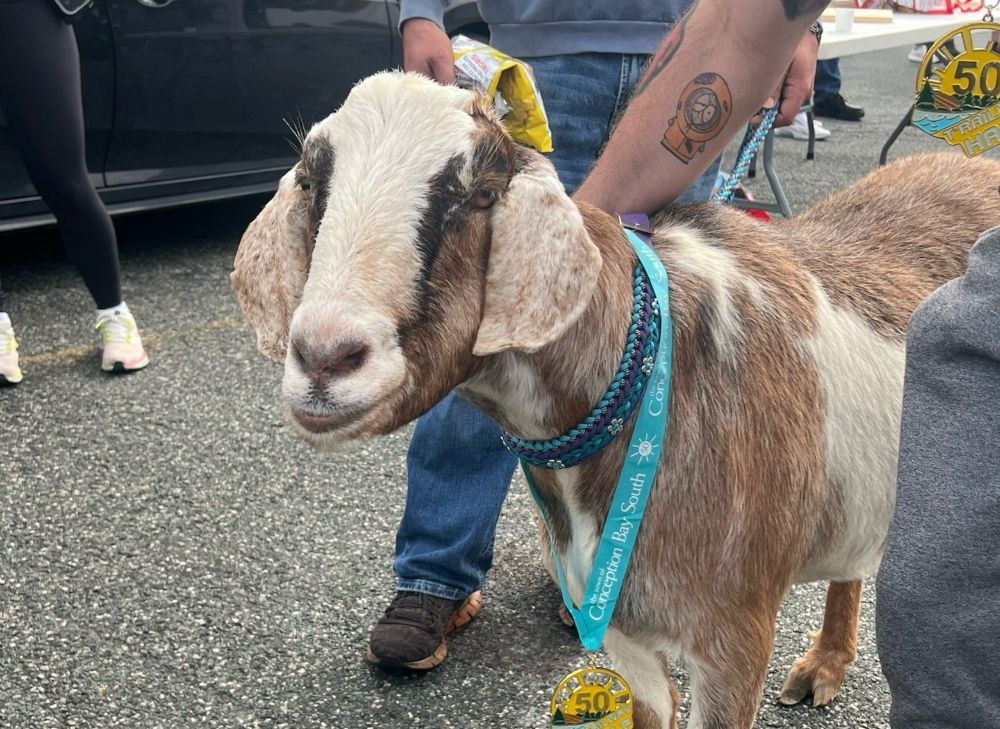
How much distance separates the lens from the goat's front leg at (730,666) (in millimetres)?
1944

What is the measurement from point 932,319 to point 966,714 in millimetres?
484

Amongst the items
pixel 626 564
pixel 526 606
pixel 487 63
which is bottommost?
pixel 526 606

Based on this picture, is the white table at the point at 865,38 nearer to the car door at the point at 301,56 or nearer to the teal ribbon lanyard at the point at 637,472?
the car door at the point at 301,56

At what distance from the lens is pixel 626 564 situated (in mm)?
1889

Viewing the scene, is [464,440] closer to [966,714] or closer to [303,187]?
[303,187]

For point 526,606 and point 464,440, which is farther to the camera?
point 526,606

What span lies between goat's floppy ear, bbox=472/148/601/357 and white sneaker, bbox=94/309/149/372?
3301mm

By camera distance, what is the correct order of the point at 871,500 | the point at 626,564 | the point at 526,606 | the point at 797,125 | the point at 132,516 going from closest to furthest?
1. the point at 626,564
2. the point at 871,500
3. the point at 526,606
4. the point at 132,516
5. the point at 797,125

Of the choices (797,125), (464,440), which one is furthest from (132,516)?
(797,125)

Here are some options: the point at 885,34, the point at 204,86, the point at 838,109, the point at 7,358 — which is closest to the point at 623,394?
the point at 7,358

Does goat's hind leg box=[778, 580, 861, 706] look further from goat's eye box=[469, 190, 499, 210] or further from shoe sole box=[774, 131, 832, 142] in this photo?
shoe sole box=[774, 131, 832, 142]

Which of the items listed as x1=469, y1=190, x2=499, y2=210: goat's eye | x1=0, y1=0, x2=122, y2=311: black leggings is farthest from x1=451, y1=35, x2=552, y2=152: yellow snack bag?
x1=0, y1=0, x2=122, y2=311: black leggings

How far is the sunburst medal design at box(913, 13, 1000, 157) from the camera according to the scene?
195cm

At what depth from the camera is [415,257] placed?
1525 millimetres
